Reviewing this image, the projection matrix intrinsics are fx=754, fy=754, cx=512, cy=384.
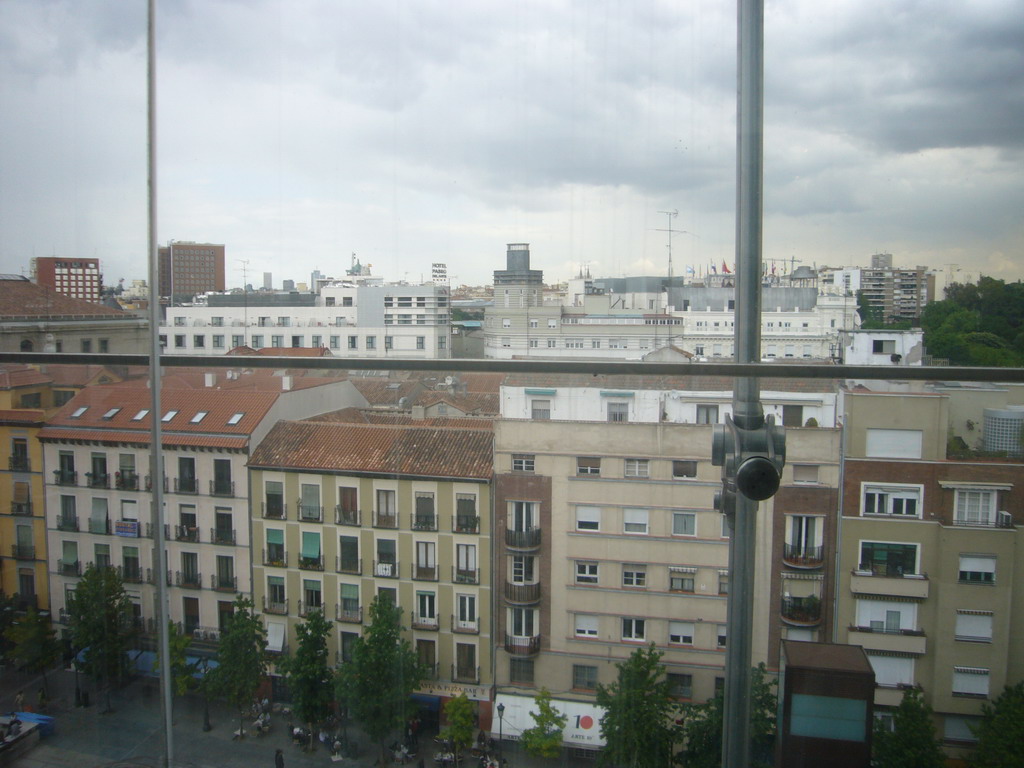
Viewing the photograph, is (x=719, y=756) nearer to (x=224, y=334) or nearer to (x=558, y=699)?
(x=558, y=699)

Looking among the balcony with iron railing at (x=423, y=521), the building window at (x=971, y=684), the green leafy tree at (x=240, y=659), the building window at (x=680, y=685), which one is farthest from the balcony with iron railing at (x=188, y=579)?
the building window at (x=971, y=684)

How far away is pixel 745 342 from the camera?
4.66 feet

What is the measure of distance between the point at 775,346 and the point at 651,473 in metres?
0.34

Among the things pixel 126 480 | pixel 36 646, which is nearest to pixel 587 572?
pixel 126 480

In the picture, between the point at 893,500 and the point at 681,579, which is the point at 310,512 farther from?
the point at 893,500

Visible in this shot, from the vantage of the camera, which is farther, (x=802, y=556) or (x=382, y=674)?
(x=382, y=674)

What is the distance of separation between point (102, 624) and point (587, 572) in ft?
3.91

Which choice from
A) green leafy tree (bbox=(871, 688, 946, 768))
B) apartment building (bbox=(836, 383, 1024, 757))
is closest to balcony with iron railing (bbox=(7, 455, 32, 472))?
apartment building (bbox=(836, 383, 1024, 757))

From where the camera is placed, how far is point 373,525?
157 centimetres

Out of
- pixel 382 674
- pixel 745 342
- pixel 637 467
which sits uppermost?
pixel 745 342

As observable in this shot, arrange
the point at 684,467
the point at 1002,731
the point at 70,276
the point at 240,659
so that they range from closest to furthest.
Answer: the point at 1002,731 → the point at 684,467 → the point at 240,659 → the point at 70,276

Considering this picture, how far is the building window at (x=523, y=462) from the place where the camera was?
148 centimetres

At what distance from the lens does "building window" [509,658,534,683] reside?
5.02ft

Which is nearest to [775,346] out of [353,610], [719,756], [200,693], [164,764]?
[719,756]
